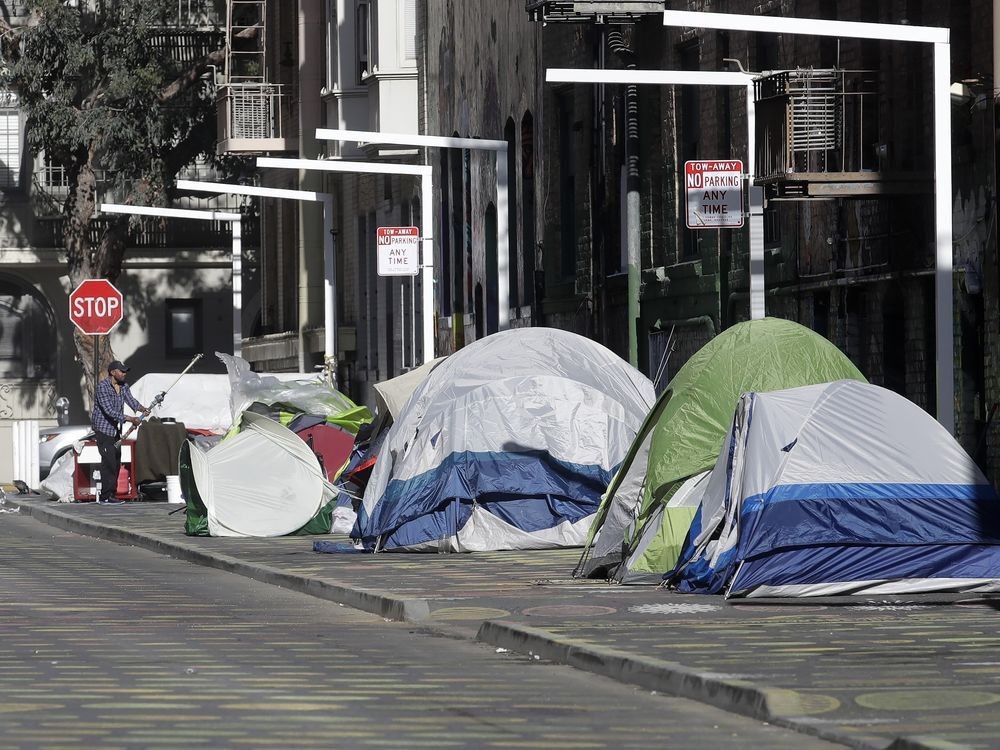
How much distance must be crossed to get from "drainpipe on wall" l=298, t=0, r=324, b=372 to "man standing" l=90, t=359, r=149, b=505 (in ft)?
46.3

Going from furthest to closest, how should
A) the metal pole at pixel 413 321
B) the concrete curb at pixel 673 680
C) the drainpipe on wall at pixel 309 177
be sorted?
the drainpipe on wall at pixel 309 177 < the metal pole at pixel 413 321 < the concrete curb at pixel 673 680

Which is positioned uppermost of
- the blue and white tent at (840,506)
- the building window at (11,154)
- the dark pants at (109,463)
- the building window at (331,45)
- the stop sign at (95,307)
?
the building window at (331,45)

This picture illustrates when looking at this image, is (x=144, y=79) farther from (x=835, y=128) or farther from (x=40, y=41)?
(x=835, y=128)

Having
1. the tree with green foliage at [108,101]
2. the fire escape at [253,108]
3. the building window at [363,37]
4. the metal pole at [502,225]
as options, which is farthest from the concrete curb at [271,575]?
the tree with green foliage at [108,101]

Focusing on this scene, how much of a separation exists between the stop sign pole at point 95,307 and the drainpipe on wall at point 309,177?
914 cm

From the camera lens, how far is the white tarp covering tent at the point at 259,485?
24250 millimetres

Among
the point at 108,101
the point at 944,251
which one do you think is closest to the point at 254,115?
the point at 108,101

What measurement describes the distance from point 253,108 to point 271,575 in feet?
101

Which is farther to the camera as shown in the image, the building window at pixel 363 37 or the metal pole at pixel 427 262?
the building window at pixel 363 37

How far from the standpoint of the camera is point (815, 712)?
32.7 feet

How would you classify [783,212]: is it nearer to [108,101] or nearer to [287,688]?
[287,688]

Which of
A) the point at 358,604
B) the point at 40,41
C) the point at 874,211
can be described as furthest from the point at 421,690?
the point at 40,41

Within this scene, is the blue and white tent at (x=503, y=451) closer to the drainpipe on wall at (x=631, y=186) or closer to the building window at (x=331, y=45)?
the drainpipe on wall at (x=631, y=186)

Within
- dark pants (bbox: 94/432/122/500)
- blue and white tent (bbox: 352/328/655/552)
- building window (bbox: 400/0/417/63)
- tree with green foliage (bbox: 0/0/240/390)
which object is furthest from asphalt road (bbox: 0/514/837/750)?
tree with green foliage (bbox: 0/0/240/390)
